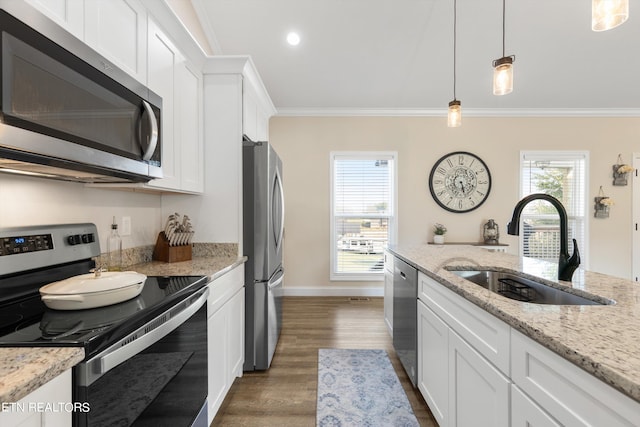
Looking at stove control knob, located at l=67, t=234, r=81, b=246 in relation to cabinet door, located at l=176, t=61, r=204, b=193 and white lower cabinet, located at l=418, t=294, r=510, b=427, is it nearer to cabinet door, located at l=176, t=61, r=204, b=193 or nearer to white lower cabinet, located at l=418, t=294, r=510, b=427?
cabinet door, located at l=176, t=61, r=204, b=193

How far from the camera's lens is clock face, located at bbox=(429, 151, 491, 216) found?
4.16 meters

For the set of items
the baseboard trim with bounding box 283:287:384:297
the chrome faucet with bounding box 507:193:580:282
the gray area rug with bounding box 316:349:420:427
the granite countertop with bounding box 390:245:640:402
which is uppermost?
the chrome faucet with bounding box 507:193:580:282

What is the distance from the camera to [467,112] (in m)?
4.13

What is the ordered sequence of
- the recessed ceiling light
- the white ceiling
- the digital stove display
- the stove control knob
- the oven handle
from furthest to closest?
the recessed ceiling light < the white ceiling < the stove control knob < the digital stove display < the oven handle

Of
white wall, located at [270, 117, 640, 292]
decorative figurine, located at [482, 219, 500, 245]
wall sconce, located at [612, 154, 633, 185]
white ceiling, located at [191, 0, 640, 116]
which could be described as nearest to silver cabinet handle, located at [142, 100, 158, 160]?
white ceiling, located at [191, 0, 640, 116]

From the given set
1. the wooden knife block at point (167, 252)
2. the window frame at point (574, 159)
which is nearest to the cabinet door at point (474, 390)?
the wooden knife block at point (167, 252)

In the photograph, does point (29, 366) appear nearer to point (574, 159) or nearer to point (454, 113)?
point (454, 113)

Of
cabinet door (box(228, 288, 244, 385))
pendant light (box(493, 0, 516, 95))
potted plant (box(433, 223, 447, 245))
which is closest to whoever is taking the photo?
pendant light (box(493, 0, 516, 95))

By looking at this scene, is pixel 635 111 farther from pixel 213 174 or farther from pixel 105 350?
pixel 105 350

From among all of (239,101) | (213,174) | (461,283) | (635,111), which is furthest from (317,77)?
(635,111)

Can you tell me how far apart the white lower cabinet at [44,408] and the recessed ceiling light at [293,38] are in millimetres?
2891

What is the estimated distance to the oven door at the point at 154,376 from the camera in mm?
751

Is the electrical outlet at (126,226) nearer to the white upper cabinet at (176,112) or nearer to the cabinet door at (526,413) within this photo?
the white upper cabinet at (176,112)

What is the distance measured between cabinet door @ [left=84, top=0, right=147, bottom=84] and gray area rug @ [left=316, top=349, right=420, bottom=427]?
215cm
